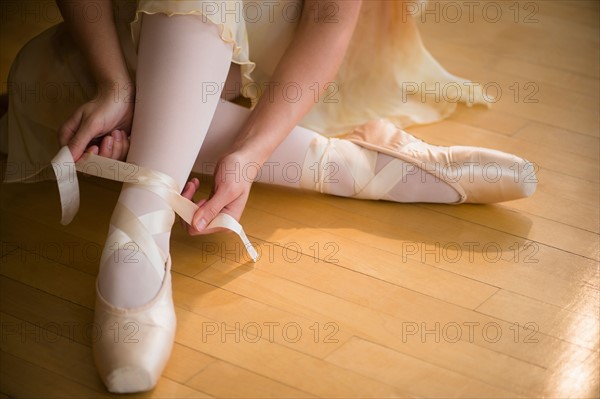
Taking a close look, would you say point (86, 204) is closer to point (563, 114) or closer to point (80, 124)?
point (80, 124)

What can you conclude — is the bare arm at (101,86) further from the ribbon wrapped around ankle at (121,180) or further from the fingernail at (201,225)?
the fingernail at (201,225)

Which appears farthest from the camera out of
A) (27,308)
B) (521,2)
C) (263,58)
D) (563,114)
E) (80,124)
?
(521,2)

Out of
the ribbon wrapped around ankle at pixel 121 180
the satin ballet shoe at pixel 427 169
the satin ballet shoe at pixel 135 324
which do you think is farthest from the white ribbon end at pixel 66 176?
the satin ballet shoe at pixel 427 169

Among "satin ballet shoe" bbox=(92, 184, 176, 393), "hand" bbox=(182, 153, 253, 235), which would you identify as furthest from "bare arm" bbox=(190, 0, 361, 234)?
"satin ballet shoe" bbox=(92, 184, 176, 393)

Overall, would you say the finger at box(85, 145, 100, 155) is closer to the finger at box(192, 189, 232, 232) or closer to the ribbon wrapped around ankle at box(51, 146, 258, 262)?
the ribbon wrapped around ankle at box(51, 146, 258, 262)

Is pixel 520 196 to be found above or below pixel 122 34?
below

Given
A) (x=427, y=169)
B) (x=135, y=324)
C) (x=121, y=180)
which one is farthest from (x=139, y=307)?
(x=427, y=169)

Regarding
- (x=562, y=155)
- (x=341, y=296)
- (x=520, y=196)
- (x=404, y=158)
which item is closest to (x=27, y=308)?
(x=341, y=296)

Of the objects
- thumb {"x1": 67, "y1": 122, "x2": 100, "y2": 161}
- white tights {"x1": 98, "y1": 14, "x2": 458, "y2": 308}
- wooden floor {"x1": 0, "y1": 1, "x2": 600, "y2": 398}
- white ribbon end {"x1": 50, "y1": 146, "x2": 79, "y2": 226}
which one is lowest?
wooden floor {"x1": 0, "y1": 1, "x2": 600, "y2": 398}

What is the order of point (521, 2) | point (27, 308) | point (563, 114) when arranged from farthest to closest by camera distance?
1. point (521, 2)
2. point (563, 114)
3. point (27, 308)

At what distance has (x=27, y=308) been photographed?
97 centimetres

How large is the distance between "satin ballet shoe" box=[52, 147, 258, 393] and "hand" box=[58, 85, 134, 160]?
0.9 inches

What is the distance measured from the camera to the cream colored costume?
1158mm

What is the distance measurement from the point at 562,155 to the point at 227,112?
1.76 feet
